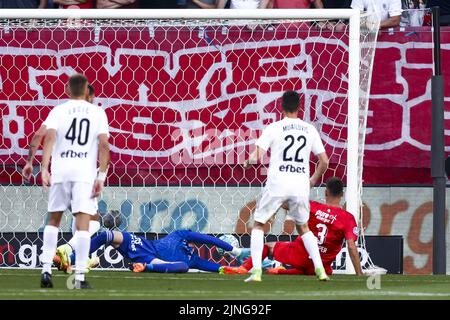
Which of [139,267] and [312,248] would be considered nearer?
[312,248]

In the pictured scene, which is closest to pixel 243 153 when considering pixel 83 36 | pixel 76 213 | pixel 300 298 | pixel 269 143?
pixel 83 36

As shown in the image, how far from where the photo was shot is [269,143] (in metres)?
12.0

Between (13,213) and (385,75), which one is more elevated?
(385,75)

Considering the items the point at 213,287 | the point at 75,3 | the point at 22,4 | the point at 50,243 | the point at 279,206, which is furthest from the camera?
the point at 22,4

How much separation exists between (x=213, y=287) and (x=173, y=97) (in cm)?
412

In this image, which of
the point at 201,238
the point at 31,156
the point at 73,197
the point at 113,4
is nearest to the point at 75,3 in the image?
the point at 113,4

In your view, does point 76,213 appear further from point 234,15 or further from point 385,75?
point 385,75

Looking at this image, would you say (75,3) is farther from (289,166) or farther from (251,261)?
(289,166)

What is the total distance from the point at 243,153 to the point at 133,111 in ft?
4.02

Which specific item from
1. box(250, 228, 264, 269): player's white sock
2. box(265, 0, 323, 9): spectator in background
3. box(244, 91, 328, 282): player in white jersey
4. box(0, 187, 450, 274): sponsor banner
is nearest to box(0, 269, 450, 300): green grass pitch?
box(250, 228, 264, 269): player's white sock

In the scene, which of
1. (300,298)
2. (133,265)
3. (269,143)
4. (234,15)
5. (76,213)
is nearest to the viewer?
(300,298)

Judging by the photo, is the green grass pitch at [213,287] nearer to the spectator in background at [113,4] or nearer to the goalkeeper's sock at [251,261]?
the goalkeeper's sock at [251,261]

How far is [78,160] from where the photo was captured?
35.2ft

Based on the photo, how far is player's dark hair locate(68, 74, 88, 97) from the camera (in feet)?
35.3
